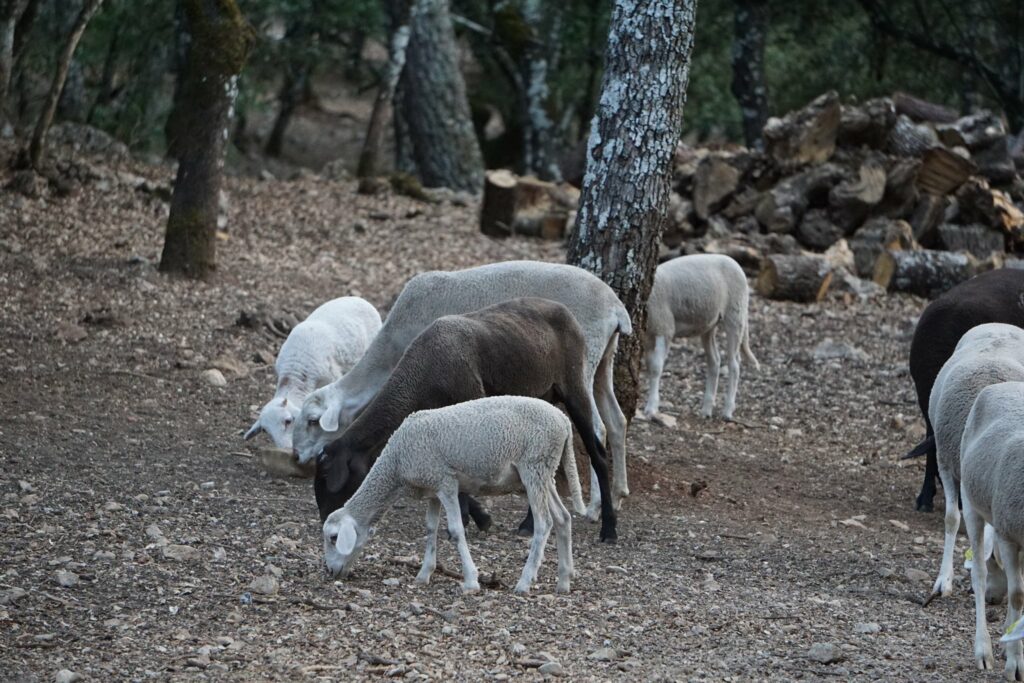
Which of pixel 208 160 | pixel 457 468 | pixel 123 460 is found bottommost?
pixel 123 460

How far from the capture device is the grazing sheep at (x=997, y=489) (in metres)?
5.36

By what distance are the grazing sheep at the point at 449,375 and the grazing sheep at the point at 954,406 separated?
2.08 meters

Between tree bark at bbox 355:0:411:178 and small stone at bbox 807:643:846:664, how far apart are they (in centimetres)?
1496

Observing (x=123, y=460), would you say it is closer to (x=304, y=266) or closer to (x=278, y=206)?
(x=304, y=266)

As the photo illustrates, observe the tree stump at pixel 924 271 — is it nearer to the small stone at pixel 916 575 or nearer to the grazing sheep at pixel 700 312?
the grazing sheep at pixel 700 312

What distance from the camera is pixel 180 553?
6.39 m

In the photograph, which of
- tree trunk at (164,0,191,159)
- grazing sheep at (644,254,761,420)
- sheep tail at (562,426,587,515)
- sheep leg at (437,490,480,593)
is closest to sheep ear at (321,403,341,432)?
sheep leg at (437,490,480,593)

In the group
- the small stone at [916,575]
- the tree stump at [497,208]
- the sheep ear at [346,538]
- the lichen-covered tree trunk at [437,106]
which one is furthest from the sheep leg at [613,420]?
the lichen-covered tree trunk at [437,106]

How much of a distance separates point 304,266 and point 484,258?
2.09 m

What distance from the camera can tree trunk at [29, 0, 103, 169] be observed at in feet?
44.0

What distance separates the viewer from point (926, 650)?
586 centimetres

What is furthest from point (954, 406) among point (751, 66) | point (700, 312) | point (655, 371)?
point (751, 66)

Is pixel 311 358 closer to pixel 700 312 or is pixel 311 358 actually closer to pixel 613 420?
pixel 613 420

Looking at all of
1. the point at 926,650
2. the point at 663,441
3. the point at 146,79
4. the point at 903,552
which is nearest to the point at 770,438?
the point at 663,441
